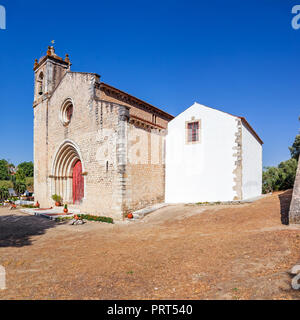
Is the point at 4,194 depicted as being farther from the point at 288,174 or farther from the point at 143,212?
the point at 288,174

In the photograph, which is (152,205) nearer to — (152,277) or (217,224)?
(217,224)

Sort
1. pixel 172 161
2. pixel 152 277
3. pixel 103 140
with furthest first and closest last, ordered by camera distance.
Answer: pixel 172 161
pixel 103 140
pixel 152 277

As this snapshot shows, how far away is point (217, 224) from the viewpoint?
922 centimetres

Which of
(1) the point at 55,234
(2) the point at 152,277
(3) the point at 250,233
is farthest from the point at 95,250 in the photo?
(3) the point at 250,233

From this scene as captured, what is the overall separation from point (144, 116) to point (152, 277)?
14.9 meters

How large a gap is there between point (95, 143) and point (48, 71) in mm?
9498

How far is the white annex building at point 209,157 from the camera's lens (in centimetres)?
1384

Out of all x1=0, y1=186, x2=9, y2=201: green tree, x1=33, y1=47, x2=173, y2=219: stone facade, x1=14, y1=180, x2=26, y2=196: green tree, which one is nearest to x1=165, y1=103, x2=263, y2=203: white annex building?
x1=33, y1=47, x2=173, y2=219: stone facade

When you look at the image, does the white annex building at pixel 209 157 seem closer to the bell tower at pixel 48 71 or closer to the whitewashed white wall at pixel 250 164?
the whitewashed white wall at pixel 250 164

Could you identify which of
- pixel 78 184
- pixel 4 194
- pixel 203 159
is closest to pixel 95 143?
pixel 78 184

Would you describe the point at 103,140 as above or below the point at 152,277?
above

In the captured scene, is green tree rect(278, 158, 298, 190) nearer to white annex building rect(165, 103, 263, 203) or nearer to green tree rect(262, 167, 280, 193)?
green tree rect(262, 167, 280, 193)

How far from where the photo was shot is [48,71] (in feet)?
60.8

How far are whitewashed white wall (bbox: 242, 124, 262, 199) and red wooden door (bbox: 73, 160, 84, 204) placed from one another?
1174 centimetres
